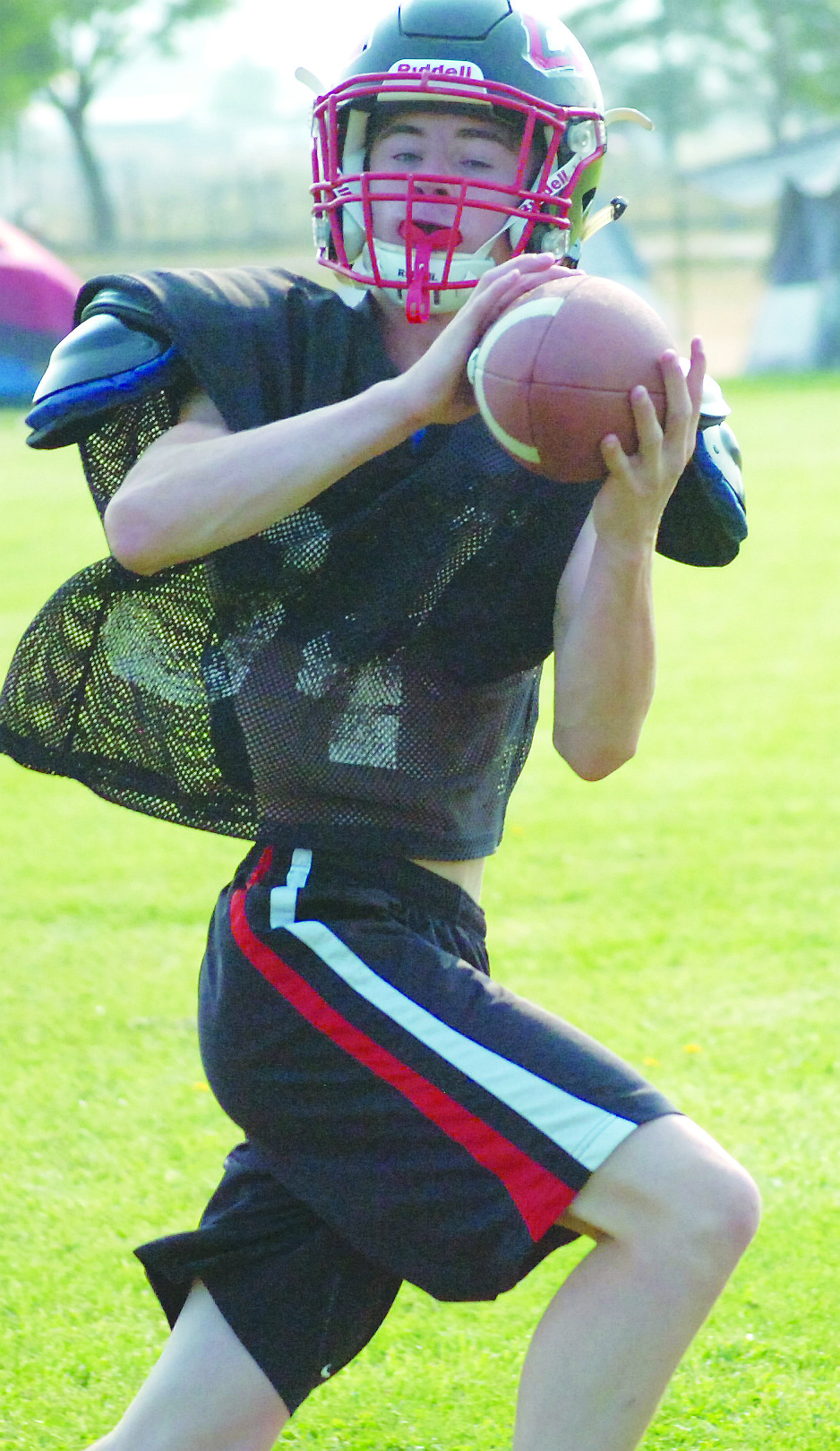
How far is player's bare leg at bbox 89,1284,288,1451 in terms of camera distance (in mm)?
2432

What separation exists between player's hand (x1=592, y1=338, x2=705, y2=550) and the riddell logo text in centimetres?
60

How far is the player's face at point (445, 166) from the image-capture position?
250cm

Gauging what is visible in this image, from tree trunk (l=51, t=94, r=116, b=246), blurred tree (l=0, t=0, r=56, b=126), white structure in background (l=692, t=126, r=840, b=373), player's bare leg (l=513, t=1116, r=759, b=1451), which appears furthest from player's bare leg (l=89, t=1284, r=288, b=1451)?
tree trunk (l=51, t=94, r=116, b=246)

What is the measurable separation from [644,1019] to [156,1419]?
7.63ft

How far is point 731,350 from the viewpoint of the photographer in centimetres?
3153

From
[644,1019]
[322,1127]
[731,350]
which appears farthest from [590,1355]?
[731,350]

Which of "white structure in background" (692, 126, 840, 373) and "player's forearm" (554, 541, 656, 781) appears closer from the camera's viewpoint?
"player's forearm" (554, 541, 656, 781)

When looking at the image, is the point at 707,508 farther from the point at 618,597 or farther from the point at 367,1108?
the point at 367,1108

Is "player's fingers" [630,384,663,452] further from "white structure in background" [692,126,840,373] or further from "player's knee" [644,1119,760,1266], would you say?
"white structure in background" [692,126,840,373]

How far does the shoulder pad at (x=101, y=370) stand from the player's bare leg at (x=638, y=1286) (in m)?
1.17

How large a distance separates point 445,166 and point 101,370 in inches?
23.8

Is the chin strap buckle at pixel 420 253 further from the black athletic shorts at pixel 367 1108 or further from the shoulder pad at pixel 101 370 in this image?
the black athletic shorts at pixel 367 1108

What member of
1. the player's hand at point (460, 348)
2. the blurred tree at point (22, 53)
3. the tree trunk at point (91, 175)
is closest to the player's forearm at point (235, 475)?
the player's hand at point (460, 348)

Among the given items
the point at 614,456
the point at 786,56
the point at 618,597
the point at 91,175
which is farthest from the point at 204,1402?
the point at 786,56
